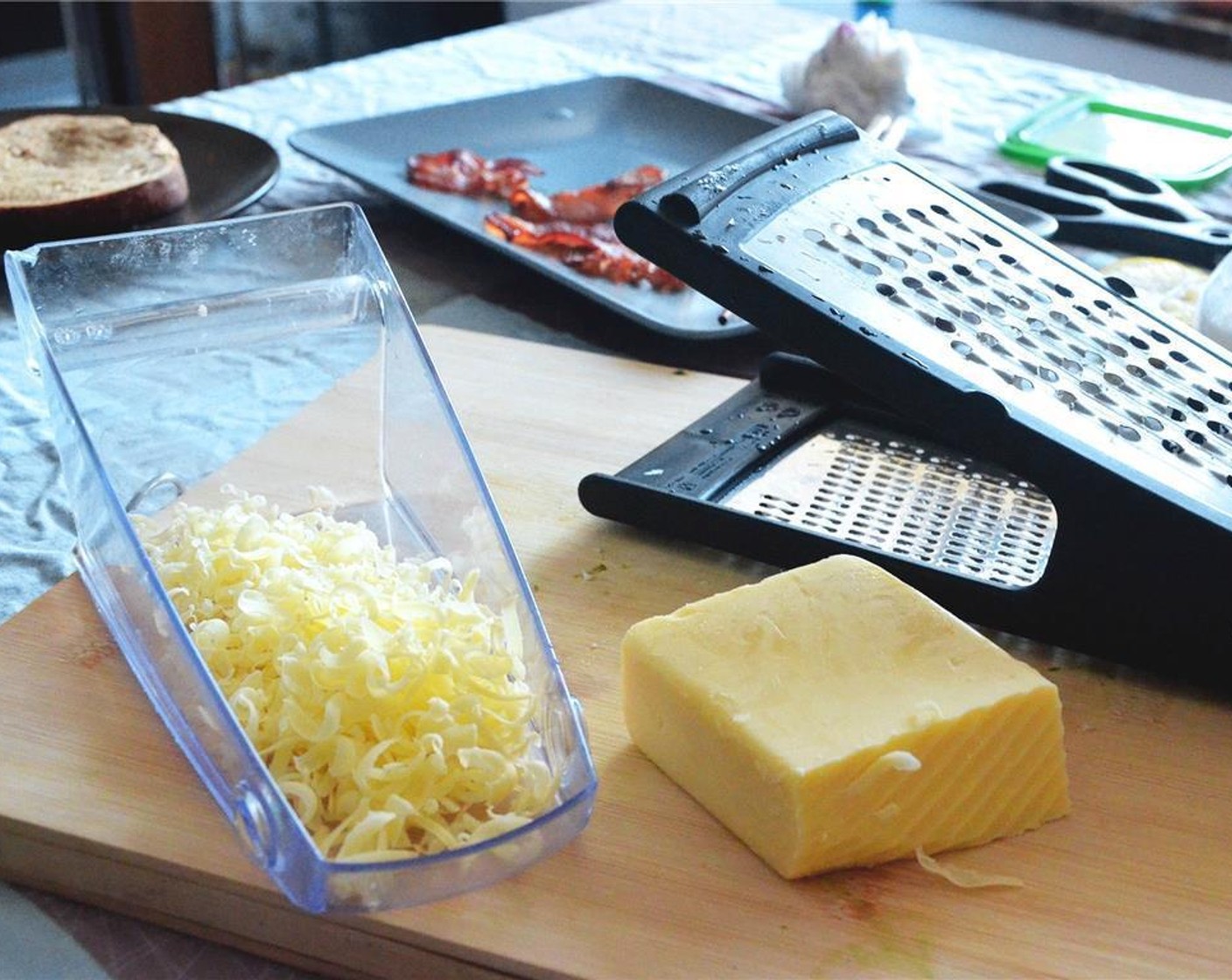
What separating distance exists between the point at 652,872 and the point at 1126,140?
141 cm

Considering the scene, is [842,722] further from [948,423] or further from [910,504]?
[910,504]

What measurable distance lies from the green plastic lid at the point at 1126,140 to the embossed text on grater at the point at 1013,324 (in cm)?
83

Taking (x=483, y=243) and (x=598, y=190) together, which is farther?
(x=598, y=190)

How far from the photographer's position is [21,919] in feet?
2.29

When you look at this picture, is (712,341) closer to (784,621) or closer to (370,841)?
(784,621)

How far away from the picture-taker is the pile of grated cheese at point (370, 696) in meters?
0.67

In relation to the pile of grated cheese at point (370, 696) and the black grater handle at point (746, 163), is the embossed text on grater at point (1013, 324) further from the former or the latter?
the pile of grated cheese at point (370, 696)

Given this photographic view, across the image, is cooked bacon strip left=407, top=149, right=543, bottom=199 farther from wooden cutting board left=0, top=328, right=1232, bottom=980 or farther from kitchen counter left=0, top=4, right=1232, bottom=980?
wooden cutting board left=0, top=328, right=1232, bottom=980

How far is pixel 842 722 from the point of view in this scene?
0.68 meters

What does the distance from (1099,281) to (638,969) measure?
0.57m

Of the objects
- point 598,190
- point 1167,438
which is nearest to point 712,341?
point 598,190

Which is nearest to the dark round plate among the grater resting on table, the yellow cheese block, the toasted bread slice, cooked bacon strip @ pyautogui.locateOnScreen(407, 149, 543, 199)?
the toasted bread slice

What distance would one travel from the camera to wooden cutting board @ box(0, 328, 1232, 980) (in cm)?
65

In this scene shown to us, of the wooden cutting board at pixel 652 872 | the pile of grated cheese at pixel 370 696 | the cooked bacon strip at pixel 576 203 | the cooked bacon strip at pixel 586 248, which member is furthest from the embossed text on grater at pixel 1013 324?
the cooked bacon strip at pixel 576 203
